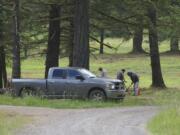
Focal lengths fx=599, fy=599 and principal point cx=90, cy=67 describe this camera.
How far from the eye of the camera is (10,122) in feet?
61.3

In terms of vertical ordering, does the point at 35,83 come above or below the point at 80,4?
below

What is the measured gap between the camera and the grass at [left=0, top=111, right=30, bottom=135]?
16.5 m

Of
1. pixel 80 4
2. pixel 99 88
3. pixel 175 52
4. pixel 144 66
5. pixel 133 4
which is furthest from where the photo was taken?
pixel 175 52

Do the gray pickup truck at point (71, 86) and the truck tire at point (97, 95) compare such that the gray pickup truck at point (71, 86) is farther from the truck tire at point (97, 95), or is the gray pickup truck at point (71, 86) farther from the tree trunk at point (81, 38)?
the tree trunk at point (81, 38)

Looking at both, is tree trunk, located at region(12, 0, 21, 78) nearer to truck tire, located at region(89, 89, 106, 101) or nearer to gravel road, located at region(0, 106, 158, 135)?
truck tire, located at region(89, 89, 106, 101)

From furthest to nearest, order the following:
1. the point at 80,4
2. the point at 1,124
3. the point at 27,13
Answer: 1. the point at 27,13
2. the point at 80,4
3. the point at 1,124

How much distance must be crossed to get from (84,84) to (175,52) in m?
53.4

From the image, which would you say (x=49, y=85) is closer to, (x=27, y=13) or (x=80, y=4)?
(x=80, y=4)

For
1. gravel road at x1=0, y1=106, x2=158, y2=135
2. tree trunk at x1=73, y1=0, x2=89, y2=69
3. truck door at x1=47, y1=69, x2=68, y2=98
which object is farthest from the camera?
tree trunk at x1=73, y1=0, x2=89, y2=69

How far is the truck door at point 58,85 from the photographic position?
2874 cm

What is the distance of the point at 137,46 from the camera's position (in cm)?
8312

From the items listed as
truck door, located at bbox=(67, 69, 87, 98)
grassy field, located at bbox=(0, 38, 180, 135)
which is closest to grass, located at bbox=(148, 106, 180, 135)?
grassy field, located at bbox=(0, 38, 180, 135)

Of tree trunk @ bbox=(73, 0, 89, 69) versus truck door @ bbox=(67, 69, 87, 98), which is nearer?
truck door @ bbox=(67, 69, 87, 98)

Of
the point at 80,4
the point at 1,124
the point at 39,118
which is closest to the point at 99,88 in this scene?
the point at 80,4
